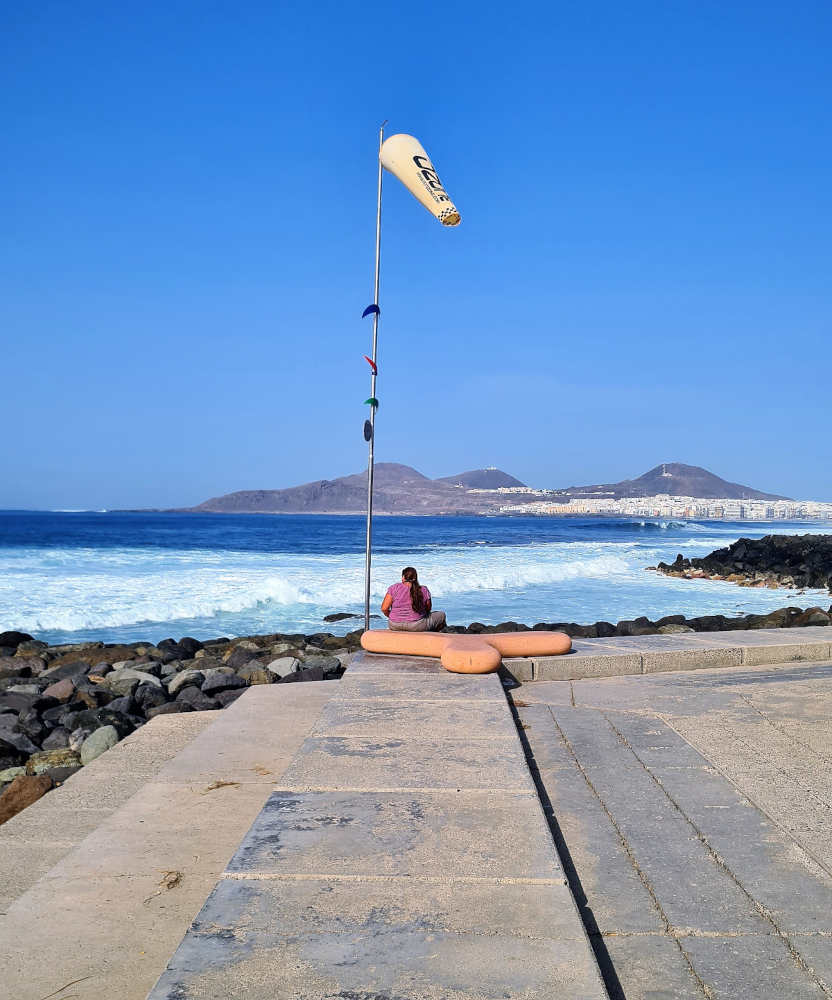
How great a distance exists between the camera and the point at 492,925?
2615mm

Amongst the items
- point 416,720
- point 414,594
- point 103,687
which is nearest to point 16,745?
point 103,687

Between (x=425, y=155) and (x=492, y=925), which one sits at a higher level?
(x=425, y=155)

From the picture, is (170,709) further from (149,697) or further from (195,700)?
(149,697)

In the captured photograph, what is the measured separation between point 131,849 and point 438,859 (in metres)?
1.49

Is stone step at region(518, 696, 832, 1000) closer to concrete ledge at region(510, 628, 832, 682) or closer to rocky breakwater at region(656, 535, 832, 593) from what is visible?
concrete ledge at region(510, 628, 832, 682)

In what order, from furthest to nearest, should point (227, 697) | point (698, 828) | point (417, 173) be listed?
point (417, 173)
point (227, 697)
point (698, 828)

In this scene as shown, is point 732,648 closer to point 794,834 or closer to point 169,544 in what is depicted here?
point 794,834

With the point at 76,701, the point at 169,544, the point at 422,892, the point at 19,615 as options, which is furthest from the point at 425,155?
the point at 169,544

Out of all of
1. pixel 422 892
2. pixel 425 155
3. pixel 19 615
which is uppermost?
pixel 425 155

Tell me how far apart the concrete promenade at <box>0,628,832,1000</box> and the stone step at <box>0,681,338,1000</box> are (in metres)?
0.01

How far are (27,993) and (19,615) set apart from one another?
63.1ft

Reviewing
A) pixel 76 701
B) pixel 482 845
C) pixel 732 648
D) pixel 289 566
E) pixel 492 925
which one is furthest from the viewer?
pixel 289 566

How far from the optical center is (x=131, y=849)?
3.79 meters

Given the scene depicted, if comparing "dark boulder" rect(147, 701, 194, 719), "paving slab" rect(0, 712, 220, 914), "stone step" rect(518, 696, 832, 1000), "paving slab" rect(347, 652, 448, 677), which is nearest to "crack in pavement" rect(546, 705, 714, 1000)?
"stone step" rect(518, 696, 832, 1000)
